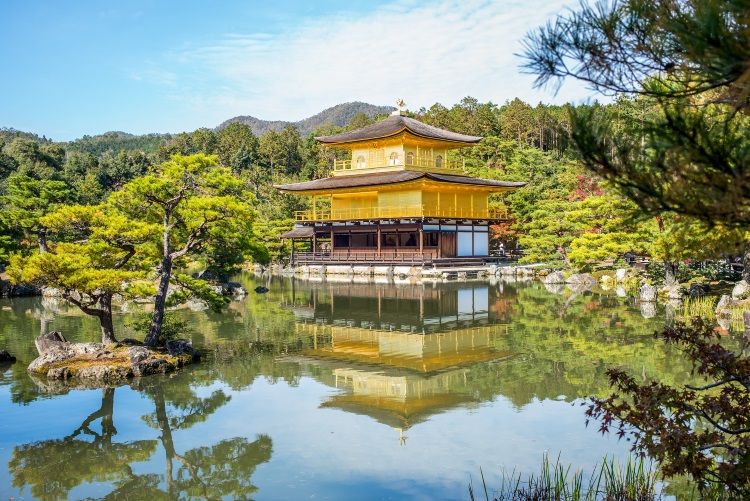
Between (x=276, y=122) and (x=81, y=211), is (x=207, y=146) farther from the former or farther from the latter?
(x=276, y=122)

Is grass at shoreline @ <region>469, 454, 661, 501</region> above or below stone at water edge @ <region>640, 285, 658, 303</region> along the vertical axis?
below

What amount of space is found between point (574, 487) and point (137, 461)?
4.50 m

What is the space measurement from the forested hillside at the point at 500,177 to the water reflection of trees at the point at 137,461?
178 inches

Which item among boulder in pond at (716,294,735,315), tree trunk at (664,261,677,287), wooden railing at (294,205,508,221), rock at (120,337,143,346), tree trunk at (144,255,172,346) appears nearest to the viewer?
tree trunk at (144,255,172,346)

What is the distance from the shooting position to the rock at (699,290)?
19.5 m

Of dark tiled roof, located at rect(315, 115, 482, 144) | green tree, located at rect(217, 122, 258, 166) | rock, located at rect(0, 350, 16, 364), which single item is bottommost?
rock, located at rect(0, 350, 16, 364)

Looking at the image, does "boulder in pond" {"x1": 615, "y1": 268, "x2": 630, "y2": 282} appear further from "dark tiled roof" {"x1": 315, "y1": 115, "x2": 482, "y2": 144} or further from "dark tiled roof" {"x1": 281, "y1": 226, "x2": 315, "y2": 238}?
"dark tiled roof" {"x1": 281, "y1": 226, "x2": 315, "y2": 238}

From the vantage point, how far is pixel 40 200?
25.2 m

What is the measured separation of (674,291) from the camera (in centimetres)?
1989

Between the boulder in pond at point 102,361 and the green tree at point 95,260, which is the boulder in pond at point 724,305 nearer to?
the boulder in pond at point 102,361

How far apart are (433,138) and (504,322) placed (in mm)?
19360

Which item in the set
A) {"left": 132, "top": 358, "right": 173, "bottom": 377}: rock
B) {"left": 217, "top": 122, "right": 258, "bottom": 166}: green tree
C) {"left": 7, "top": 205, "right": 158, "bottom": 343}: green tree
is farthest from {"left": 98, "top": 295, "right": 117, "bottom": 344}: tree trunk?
{"left": 217, "top": 122, "right": 258, "bottom": 166}: green tree

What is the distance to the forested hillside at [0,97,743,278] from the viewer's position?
5.07 metres

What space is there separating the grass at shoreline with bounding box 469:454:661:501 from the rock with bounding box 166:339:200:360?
699 centimetres
